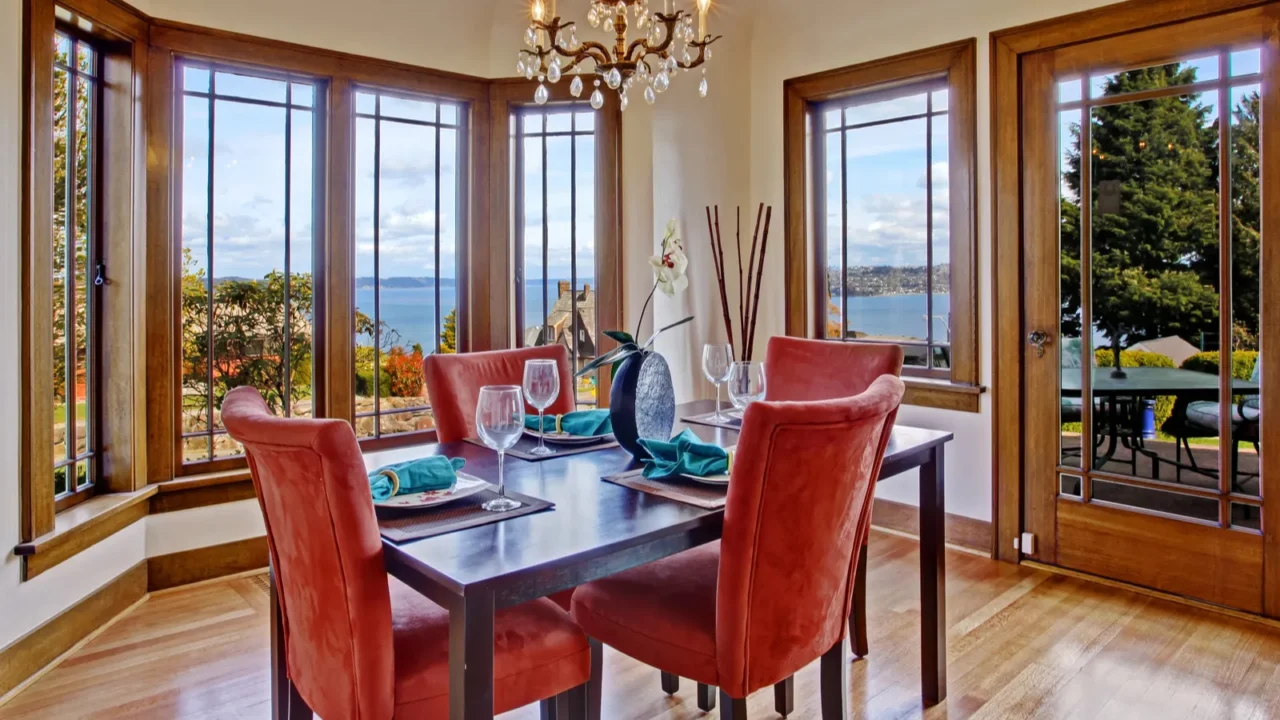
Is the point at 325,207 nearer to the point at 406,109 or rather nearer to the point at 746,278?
the point at 406,109

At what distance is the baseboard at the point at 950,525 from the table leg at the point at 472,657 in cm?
251

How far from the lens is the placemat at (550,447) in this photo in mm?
2039

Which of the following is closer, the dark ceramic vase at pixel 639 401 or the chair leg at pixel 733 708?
the chair leg at pixel 733 708

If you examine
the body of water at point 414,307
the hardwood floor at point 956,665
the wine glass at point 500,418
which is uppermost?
the body of water at point 414,307

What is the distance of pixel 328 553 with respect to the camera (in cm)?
134

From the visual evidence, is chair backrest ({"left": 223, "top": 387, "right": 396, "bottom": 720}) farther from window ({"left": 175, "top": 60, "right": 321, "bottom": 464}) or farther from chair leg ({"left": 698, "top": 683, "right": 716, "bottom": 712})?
window ({"left": 175, "top": 60, "right": 321, "bottom": 464})

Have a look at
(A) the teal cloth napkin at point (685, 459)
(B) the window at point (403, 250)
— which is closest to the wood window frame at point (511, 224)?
(B) the window at point (403, 250)

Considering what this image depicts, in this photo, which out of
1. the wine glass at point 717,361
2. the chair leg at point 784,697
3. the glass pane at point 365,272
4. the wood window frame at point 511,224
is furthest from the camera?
the wood window frame at point 511,224

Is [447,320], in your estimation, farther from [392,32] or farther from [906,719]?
[906,719]

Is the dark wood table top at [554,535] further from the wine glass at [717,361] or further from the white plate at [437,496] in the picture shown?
Result: the wine glass at [717,361]

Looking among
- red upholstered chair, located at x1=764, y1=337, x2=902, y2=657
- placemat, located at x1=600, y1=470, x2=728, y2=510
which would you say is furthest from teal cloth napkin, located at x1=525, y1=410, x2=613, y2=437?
red upholstered chair, located at x1=764, y1=337, x2=902, y2=657

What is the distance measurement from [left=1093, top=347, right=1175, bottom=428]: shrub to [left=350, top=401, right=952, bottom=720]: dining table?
1.56 metres

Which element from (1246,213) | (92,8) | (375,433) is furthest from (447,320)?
(1246,213)

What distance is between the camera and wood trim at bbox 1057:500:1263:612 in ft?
9.09
